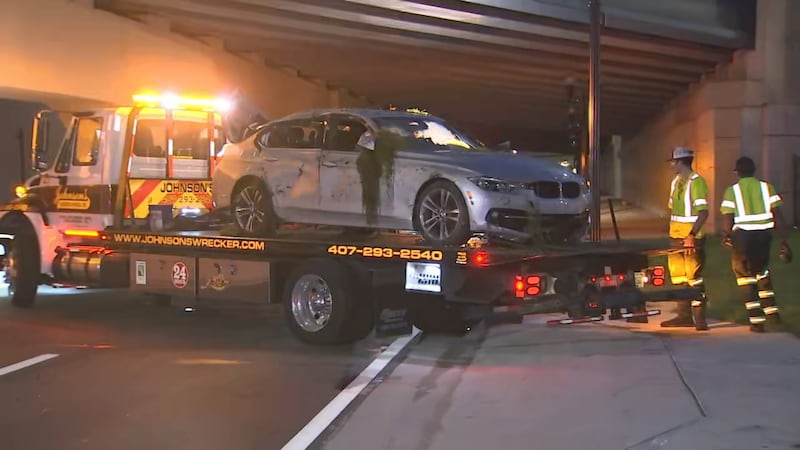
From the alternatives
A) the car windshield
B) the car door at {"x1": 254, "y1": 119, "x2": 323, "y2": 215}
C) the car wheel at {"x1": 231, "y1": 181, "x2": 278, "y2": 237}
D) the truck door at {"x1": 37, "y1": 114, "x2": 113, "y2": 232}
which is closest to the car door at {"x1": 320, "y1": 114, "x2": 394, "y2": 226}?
the car door at {"x1": 254, "y1": 119, "x2": 323, "y2": 215}

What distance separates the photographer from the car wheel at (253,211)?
1058 cm

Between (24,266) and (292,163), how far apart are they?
4.79 m

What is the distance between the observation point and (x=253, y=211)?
424 inches

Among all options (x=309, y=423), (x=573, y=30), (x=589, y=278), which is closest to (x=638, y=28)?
(x=573, y=30)

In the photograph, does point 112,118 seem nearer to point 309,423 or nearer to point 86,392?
point 86,392

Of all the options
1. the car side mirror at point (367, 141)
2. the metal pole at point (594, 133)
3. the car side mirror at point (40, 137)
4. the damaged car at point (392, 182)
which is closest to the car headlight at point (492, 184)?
the damaged car at point (392, 182)

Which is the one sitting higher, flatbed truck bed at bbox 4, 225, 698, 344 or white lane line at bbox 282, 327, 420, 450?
flatbed truck bed at bbox 4, 225, 698, 344

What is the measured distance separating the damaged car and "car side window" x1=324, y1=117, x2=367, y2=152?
0.01 m

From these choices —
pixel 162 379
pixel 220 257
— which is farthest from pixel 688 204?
pixel 162 379

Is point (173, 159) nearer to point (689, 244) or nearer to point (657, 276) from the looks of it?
point (657, 276)

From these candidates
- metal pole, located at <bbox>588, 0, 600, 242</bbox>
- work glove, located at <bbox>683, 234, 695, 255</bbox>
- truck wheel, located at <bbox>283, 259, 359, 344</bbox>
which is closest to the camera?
truck wheel, located at <bbox>283, 259, 359, 344</bbox>

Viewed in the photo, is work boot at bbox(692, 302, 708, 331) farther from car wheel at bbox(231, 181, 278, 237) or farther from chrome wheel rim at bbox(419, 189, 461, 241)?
car wheel at bbox(231, 181, 278, 237)

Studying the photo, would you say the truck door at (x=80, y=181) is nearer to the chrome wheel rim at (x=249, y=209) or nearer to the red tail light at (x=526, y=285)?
→ the chrome wheel rim at (x=249, y=209)

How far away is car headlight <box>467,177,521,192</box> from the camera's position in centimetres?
867
